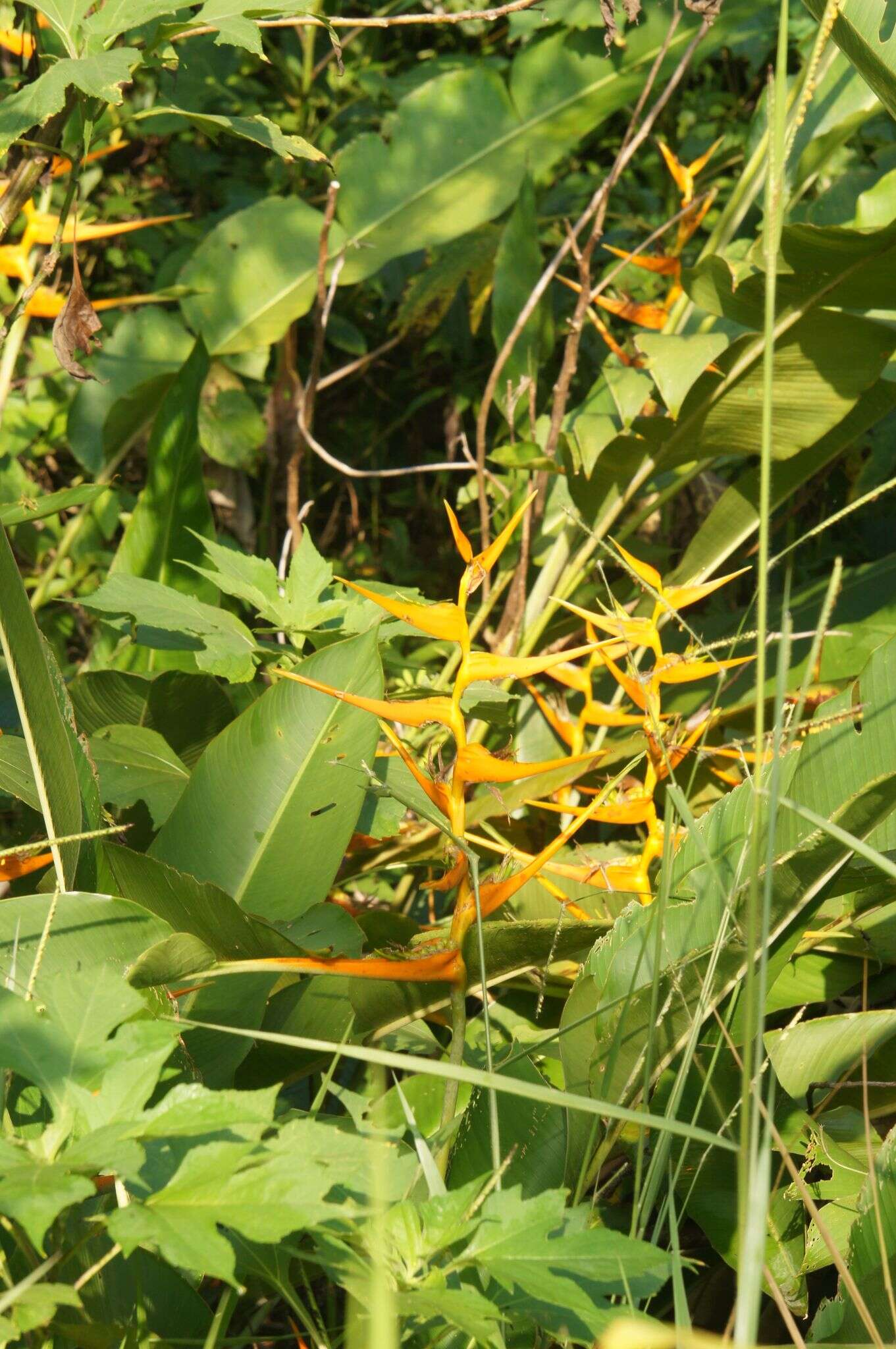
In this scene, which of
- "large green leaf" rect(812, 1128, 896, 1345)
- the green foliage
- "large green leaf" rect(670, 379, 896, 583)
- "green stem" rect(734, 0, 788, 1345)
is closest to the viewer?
"green stem" rect(734, 0, 788, 1345)

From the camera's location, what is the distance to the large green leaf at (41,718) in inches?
29.6

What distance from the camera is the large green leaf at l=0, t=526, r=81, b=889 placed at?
75 cm

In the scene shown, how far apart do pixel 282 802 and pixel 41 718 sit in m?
0.21

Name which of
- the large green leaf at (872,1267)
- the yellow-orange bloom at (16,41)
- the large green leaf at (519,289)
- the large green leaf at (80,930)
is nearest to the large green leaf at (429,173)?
the large green leaf at (519,289)

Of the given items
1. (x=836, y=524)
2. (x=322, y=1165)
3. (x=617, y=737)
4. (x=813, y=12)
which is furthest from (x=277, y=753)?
(x=836, y=524)

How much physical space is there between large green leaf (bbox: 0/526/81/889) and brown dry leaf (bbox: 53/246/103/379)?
305 millimetres

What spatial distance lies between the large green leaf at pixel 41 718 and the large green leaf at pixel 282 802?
13cm

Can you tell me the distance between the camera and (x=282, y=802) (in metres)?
0.92

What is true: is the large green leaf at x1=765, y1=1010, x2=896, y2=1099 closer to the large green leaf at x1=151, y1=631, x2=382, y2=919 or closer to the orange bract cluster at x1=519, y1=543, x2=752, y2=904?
the orange bract cluster at x1=519, y1=543, x2=752, y2=904

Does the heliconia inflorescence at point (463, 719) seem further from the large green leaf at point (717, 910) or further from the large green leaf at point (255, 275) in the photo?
the large green leaf at point (255, 275)

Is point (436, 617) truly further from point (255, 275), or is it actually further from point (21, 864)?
point (255, 275)

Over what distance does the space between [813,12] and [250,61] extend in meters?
1.52

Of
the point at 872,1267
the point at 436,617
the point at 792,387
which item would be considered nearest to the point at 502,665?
the point at 436,617

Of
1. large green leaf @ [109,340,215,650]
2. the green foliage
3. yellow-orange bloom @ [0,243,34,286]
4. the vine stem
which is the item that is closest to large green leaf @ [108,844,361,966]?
the green foliage
